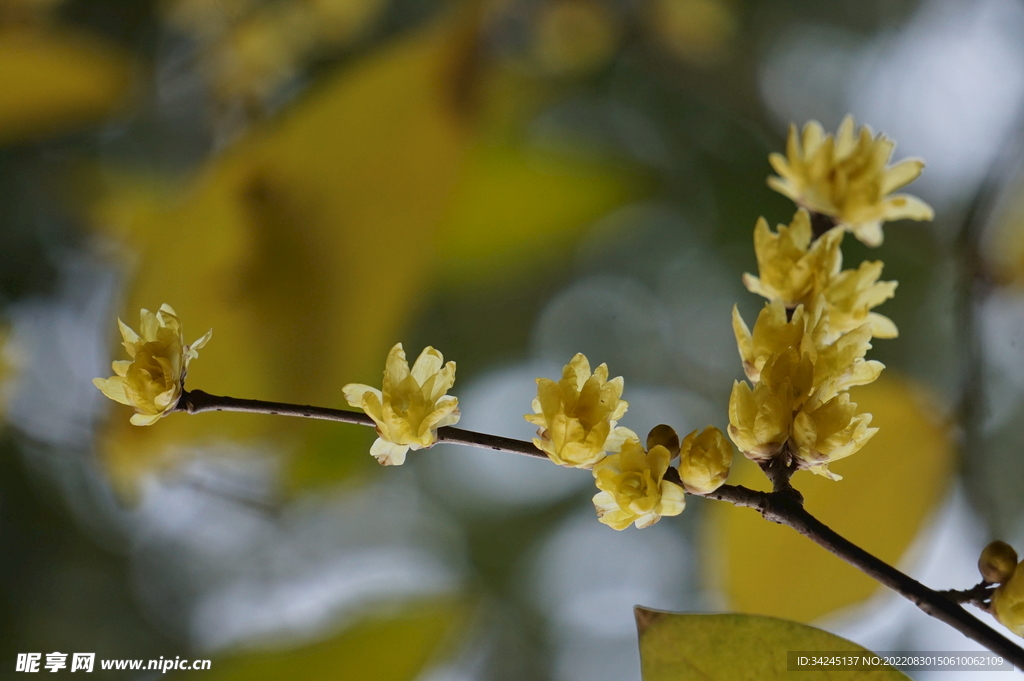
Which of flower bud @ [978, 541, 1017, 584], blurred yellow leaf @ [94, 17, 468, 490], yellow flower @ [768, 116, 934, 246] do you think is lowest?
flower bud @ [978, 541, 1017, 584]

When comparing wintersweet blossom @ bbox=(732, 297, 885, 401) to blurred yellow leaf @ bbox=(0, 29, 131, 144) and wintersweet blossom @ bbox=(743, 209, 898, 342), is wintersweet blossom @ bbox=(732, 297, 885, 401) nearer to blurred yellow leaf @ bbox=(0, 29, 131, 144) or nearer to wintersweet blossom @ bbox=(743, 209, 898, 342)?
wintersweet blossom @ bbox=(743, 209, 898, 342)

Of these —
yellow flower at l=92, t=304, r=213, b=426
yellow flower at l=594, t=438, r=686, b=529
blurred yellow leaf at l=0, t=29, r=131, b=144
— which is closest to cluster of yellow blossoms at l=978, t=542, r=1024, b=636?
yellow flower at l=594, t=438, r=686, b=529

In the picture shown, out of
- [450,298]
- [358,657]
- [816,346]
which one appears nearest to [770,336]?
[816,346]

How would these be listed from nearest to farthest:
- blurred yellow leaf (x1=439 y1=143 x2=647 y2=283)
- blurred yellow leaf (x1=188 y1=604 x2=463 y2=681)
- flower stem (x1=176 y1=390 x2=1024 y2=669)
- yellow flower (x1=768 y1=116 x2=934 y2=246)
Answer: flower stem (x1=176 y1=390 x2=1024 y2=669) < yellow flower (x1=768 y1=116 x2=934 y2=246) < blurred yellow leaf (x1=188 y1=604 x2=463 y2=681) < blurred yellow leaf (x1=439 y1=143 x2=647 y2=283)

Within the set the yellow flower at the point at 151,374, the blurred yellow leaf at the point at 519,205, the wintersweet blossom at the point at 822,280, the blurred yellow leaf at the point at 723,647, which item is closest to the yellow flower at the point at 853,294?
the wintersweet blossom at the point at 822,280

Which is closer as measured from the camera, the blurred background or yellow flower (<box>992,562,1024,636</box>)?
yellow flower (<box>992,562,1024,636</box>)

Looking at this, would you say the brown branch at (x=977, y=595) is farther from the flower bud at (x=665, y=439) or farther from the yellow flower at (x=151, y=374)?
the yellow flower at (x=151, y=374)
